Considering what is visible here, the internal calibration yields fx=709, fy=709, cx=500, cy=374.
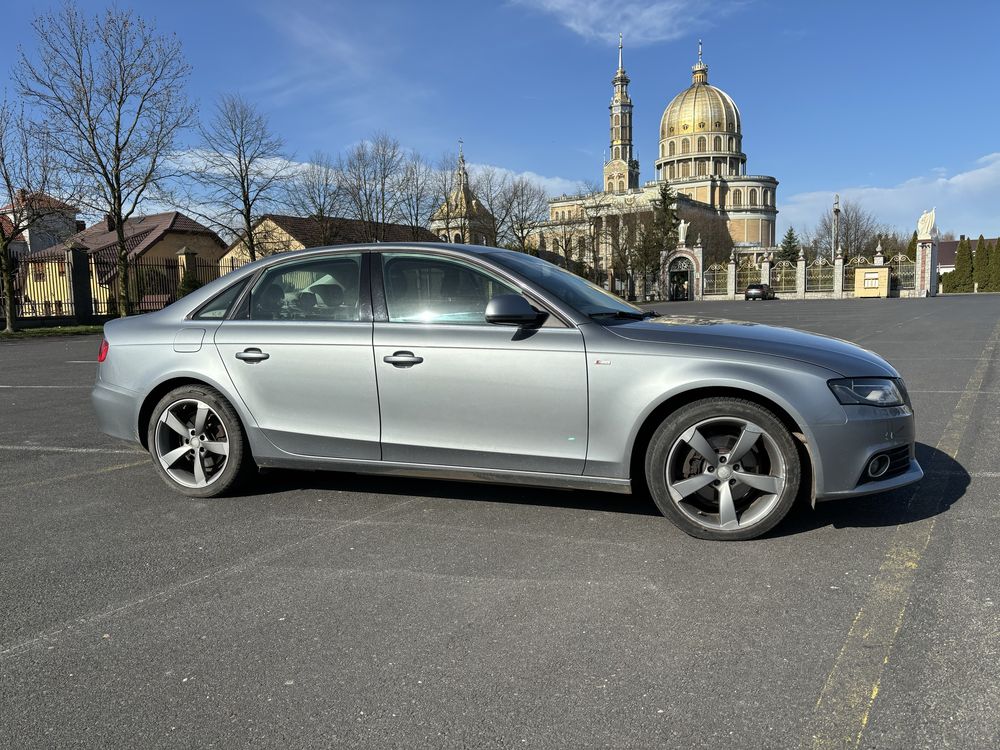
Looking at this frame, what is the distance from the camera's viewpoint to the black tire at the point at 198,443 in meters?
4.61

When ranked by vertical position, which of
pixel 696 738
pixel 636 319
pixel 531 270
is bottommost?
pixel 696 738

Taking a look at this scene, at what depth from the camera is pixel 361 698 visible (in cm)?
236

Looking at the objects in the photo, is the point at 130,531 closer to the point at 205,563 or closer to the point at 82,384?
the point at 205,563

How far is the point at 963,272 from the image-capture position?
8838cm

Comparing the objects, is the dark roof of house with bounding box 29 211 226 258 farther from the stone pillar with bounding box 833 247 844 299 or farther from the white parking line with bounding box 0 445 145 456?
the stone pillar with bounding box 833 247 844 299

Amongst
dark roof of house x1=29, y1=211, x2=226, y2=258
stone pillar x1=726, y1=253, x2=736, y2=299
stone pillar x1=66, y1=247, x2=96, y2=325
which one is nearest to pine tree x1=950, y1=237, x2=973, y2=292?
stone pillar x1=726, y1=253, x2=736, y2=299

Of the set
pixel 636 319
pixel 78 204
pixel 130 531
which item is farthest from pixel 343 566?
pixel 78 204

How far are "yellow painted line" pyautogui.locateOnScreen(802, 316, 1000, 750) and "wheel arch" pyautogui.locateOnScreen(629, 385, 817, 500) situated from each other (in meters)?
0.54

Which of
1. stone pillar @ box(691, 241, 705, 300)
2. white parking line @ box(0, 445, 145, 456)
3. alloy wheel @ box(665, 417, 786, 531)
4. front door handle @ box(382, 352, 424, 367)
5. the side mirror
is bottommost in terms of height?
white parking line @ box(0, 445, 145, 456)

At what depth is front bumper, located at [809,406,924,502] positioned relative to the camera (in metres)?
3.53

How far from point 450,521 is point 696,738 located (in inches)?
87.0

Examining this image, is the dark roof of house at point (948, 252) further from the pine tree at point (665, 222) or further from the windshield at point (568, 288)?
the windshield at point (568, 288)

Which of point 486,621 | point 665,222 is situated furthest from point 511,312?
point 665,222

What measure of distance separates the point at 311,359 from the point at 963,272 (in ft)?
339
